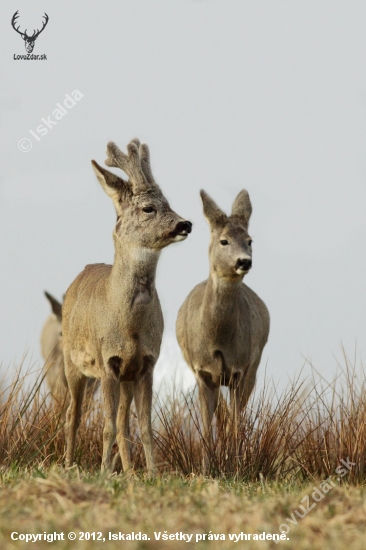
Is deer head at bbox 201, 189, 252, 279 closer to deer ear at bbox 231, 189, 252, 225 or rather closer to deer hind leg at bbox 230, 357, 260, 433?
deer ear at bbox 231, 189, 252, 225

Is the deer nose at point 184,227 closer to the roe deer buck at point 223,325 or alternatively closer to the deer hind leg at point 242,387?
the roe deer buck at point 223,325

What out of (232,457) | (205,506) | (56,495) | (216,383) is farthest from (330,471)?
(56,495)

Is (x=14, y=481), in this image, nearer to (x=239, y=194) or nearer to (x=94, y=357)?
(x=94, y=357)

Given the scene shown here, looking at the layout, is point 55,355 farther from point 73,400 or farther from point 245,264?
point 245,264

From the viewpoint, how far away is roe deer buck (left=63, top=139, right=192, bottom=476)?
25.9 feet

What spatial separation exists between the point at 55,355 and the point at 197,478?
7.68 metres

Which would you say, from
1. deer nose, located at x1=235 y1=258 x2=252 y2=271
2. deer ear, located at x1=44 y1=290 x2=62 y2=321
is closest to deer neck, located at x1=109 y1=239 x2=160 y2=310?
deer nose, located at x1=235 y1=258 x2=252 y2=271

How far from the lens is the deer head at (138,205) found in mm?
7820

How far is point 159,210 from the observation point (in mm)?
7996

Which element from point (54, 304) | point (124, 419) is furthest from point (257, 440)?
point (54, 304)

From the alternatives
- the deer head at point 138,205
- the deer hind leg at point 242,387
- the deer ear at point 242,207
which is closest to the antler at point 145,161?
the deer head at point 138,205

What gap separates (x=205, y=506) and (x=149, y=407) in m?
2.56

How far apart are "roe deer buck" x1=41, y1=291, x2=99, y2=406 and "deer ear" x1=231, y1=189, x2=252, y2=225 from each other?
2652 millimetres

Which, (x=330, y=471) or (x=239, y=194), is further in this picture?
(x=239, y=194)
